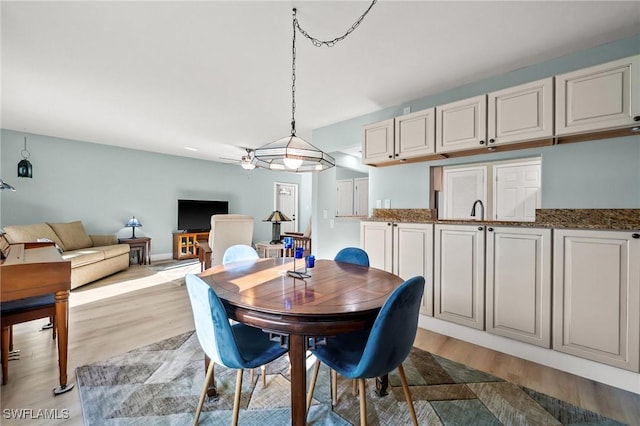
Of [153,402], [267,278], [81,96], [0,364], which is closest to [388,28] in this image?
[267,278]

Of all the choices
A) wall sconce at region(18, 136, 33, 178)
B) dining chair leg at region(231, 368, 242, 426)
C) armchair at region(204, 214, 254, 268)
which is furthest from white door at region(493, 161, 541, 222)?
wall sconce at region(18, 136, 33, 178)

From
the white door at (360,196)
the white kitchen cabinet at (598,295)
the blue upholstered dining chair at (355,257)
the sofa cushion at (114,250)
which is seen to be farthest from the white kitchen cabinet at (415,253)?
the sofa cushion at (114,250)

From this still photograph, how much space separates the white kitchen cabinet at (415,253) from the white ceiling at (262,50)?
150 cm

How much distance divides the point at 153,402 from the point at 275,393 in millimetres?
731

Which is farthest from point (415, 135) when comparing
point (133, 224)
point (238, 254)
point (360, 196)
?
point (133, 224)

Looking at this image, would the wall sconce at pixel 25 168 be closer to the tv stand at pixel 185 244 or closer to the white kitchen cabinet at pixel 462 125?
the tv stand at pixel 185 244

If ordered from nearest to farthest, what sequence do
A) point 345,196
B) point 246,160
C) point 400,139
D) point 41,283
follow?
1. point 41,283
2. point 400,139
3. point 246,160
4. point 345,196

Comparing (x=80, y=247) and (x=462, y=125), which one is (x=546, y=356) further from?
(x=80, y=247)

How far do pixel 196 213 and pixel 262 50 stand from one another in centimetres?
534

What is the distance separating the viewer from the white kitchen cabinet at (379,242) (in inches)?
110

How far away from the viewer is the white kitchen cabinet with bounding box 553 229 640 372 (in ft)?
5.52

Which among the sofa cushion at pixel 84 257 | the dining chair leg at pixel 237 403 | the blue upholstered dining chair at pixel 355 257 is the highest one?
the blue upholstered dining chair at pixel 355 257

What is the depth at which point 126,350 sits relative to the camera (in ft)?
7.14

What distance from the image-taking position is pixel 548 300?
1957mm
